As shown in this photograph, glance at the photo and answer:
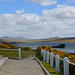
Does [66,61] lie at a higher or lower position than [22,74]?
higher

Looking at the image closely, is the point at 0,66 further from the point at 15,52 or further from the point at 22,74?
the point at 15,52

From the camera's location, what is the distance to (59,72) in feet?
41.1

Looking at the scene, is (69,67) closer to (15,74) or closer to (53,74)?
(53,74)

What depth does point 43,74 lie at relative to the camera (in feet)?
41.5

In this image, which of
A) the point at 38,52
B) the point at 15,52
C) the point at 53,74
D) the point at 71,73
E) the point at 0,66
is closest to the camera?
the point at 71,73

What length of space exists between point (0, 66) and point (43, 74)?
340cm

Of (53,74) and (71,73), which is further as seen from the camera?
(53,74)

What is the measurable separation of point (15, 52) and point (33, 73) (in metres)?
16.1

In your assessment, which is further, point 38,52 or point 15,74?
point 38,52

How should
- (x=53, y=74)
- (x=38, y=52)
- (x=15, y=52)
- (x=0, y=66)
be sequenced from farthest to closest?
1. (x=15, y=52)
2. (x=38, y=52)
3. (x=0, y=66)
4. (x=53, y=74)

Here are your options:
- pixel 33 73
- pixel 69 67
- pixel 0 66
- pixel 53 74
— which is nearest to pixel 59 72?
pixel 53 74

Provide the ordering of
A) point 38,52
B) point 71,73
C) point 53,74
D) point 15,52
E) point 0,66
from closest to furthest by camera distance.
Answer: point 71,73 < point 53,74 < point 0,66 < point 38,52 < point 15,52

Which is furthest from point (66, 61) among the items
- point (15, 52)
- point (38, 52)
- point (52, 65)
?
point (15, 52)

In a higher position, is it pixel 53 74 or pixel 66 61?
pixel 66 61
